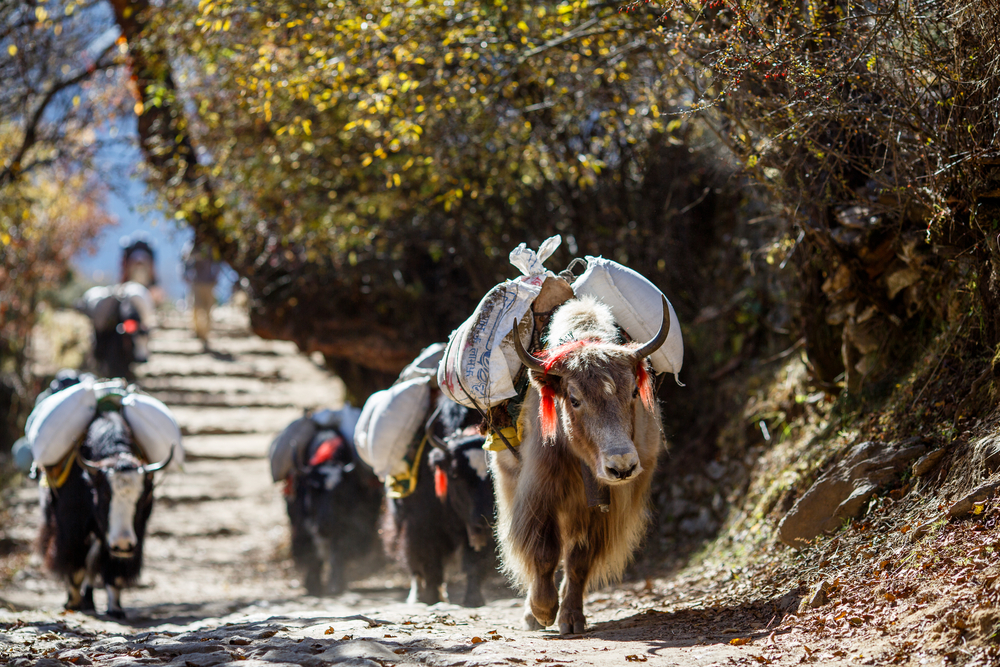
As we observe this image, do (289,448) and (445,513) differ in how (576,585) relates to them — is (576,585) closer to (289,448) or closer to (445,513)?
(445,513)

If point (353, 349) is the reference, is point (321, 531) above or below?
below

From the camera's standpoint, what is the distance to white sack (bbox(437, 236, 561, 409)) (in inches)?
154

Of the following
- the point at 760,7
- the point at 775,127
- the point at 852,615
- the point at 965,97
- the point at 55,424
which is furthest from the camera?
the point at 55,424

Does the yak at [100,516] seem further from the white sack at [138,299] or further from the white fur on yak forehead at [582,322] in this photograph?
the white sack at [138,299]

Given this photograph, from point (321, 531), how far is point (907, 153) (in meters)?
5.51

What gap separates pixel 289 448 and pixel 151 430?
5.50 ft

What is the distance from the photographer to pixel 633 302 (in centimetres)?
416

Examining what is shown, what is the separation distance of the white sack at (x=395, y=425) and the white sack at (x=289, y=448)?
7.02 feet

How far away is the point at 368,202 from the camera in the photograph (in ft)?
24.6

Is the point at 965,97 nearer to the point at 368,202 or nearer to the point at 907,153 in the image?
the point at 907,153

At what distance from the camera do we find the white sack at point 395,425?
5500mm

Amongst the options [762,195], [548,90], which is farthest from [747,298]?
[548,90]

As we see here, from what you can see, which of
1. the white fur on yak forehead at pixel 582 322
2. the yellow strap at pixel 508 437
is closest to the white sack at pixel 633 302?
the white fur on yak forehead at pixel 582 322

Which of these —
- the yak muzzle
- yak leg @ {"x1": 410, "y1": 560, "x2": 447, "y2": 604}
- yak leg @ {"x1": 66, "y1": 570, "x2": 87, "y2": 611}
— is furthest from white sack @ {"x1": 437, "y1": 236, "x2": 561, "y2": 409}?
yak leg @ {"x1": 66, "y1": 570, "x2": 87, "y2": 611}
